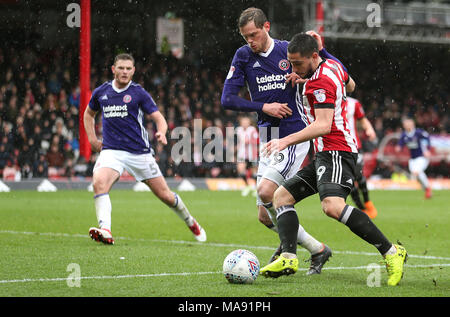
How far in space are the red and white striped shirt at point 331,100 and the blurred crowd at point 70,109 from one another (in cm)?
1545

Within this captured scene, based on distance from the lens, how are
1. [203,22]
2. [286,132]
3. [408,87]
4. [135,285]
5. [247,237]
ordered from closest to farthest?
[135,285], [286,132], [247,237], [203,22], [408,87]

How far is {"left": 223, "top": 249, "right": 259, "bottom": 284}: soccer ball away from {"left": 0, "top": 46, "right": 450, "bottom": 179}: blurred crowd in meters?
15.4

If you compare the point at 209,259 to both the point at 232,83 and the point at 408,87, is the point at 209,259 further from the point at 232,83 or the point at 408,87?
the point at 408,87

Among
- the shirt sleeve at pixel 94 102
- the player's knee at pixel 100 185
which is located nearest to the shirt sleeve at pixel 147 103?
the shirt sleeve at pixel 94 102

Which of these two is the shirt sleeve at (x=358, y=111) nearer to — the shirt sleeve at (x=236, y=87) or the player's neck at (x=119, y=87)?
the player's neck at (x=119, y=87)

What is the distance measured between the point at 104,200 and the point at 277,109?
119 inches

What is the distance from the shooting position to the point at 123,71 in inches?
363

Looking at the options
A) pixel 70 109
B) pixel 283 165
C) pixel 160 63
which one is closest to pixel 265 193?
pixel 283 165

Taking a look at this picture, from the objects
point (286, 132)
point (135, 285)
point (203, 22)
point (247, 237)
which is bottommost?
point (247, 237)

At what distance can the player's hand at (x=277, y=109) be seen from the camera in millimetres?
6789

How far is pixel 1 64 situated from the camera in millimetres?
25062

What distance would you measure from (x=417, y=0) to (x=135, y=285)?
27.4 meters
